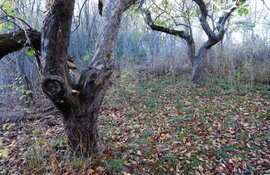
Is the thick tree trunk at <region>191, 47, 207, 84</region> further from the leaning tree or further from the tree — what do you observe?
the leaning tree

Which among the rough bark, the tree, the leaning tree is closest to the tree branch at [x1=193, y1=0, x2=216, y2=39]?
the tree

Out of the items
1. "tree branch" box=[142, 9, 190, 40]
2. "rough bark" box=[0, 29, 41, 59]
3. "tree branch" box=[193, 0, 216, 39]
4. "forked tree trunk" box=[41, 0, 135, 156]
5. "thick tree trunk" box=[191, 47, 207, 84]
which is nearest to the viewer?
"forked tree trunk" box=[41, 0, 135, 156]

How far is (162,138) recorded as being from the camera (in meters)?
3.87

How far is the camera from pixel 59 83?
2186 mm

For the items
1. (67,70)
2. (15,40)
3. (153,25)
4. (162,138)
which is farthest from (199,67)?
(15,40)

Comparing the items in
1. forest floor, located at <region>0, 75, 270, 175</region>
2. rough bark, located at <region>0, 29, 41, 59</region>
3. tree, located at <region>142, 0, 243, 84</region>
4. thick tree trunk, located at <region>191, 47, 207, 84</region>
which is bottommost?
forest floor, located at <region>0, 75, 270, 175</region>

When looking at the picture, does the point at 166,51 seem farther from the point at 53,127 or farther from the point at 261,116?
the point at 53,127

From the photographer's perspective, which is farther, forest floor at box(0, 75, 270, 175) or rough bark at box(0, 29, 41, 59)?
forest floor at box(0, 75, 270, 175)

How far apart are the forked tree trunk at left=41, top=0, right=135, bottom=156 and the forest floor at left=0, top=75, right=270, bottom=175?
36 centimetres

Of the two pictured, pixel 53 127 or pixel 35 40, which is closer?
pixel 35 40

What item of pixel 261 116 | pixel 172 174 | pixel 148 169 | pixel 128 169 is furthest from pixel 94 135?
pixel 261 116

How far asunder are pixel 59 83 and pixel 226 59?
23.6 feet

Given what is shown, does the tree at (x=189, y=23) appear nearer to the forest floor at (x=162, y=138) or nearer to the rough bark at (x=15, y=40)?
the forest floor at (x=162, y=138)

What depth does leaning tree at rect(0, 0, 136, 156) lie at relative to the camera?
2139 mm
